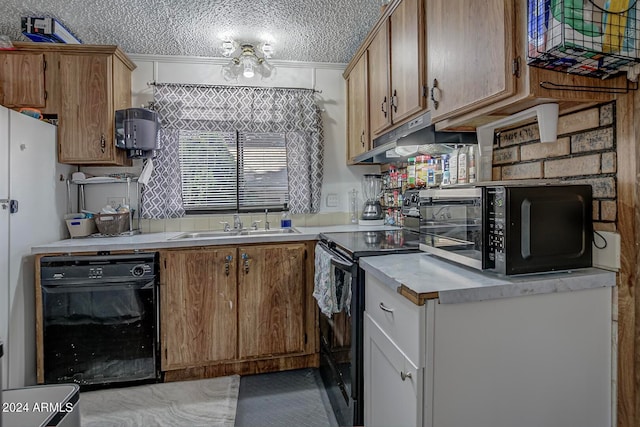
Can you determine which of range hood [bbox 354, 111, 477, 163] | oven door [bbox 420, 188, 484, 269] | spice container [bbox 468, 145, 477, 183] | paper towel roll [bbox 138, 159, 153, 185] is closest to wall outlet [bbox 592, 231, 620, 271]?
oven door [bbox 420, 188, 484, 269]

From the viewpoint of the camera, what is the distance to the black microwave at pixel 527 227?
104 cm

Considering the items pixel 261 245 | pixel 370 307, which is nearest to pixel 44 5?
pixel 261 245

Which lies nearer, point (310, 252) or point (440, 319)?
point (440, 319)

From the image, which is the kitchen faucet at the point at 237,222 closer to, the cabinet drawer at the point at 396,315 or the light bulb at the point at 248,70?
the light bulb at the point at 248,70

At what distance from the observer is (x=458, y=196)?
1.25 meters

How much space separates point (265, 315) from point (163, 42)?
2068mm

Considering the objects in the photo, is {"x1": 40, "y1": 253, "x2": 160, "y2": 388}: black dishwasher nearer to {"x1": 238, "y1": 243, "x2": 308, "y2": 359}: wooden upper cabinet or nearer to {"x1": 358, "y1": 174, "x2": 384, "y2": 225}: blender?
{"x1": 238, "y1": 243, "x2": 308, "y2": 359}: wooden upper cabinet

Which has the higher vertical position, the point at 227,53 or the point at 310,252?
the point at 227,53

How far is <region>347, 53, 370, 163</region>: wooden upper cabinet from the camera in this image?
7.93 feet

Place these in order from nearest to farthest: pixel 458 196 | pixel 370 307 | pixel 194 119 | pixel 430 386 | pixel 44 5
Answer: pixel 430 386 → pixel 458 196 → pixel 370 307 → pixel 44 5 → pixel 194 119

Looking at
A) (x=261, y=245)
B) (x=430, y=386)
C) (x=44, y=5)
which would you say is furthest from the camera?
(x=261, y=245)

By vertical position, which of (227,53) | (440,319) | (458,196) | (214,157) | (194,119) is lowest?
(440,319)

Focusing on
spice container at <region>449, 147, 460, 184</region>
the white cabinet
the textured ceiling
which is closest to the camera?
the white cabinet

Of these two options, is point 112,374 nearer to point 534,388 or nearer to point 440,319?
point 440,319
